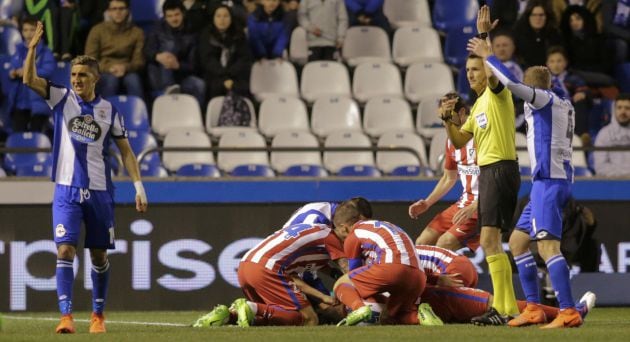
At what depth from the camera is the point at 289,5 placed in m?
19.1

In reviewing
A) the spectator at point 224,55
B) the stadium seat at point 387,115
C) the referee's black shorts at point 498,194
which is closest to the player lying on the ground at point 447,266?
the referee's black shorts at point 498,194

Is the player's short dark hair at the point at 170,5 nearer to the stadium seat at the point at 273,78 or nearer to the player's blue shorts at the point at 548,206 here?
the stadium seat at the point at 273,78

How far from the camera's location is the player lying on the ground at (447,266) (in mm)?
12133

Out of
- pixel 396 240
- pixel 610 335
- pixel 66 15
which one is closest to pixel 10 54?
pixel 66 15

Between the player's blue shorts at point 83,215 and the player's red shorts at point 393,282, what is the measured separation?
1.95 meters

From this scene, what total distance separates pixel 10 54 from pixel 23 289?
4.29 metres

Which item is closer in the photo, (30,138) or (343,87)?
(30,138)

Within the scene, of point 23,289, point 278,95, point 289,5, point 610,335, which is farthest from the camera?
point 289,5

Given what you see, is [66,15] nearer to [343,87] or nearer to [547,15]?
[343,87]

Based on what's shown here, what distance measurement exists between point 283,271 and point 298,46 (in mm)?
7524

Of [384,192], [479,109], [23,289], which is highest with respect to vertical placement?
[479,109]

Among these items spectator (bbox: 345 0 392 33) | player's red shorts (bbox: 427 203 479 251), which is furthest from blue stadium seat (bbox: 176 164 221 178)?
spectator (bbox: 345 0 392 33)

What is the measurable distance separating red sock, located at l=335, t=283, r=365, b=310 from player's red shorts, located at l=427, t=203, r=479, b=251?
182cm

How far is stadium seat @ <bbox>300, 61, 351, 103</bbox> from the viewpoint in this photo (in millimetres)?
18281
